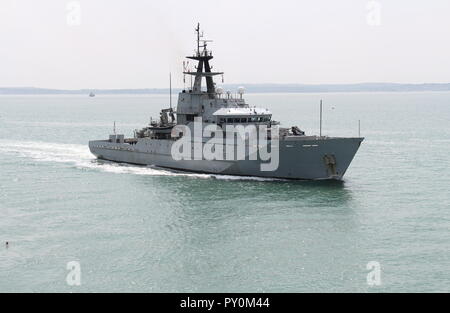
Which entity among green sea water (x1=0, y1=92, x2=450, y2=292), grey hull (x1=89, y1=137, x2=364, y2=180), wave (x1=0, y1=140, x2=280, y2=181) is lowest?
green sea water (x1=0, y1=92, x2=450, y2=292)

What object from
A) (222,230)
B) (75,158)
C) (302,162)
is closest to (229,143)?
(302,162)

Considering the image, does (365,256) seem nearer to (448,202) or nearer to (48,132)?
(448,202)

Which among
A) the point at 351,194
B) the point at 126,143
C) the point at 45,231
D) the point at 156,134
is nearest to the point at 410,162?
the point at 351,194

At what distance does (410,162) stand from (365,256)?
30.2 m

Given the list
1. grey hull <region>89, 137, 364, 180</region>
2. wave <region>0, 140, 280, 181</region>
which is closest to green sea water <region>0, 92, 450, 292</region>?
wave <region>0, 140, 280, 181</region>

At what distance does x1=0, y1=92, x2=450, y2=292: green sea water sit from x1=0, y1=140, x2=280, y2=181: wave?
605 millimetres

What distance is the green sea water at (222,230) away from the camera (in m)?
22.6

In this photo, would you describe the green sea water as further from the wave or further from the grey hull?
the grey hull

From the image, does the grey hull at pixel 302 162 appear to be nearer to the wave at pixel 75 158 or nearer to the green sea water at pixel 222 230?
the wave at pixel 75 158

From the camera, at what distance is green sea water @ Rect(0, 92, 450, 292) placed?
74.2 feet

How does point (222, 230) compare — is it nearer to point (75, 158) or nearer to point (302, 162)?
point (302, 162)
